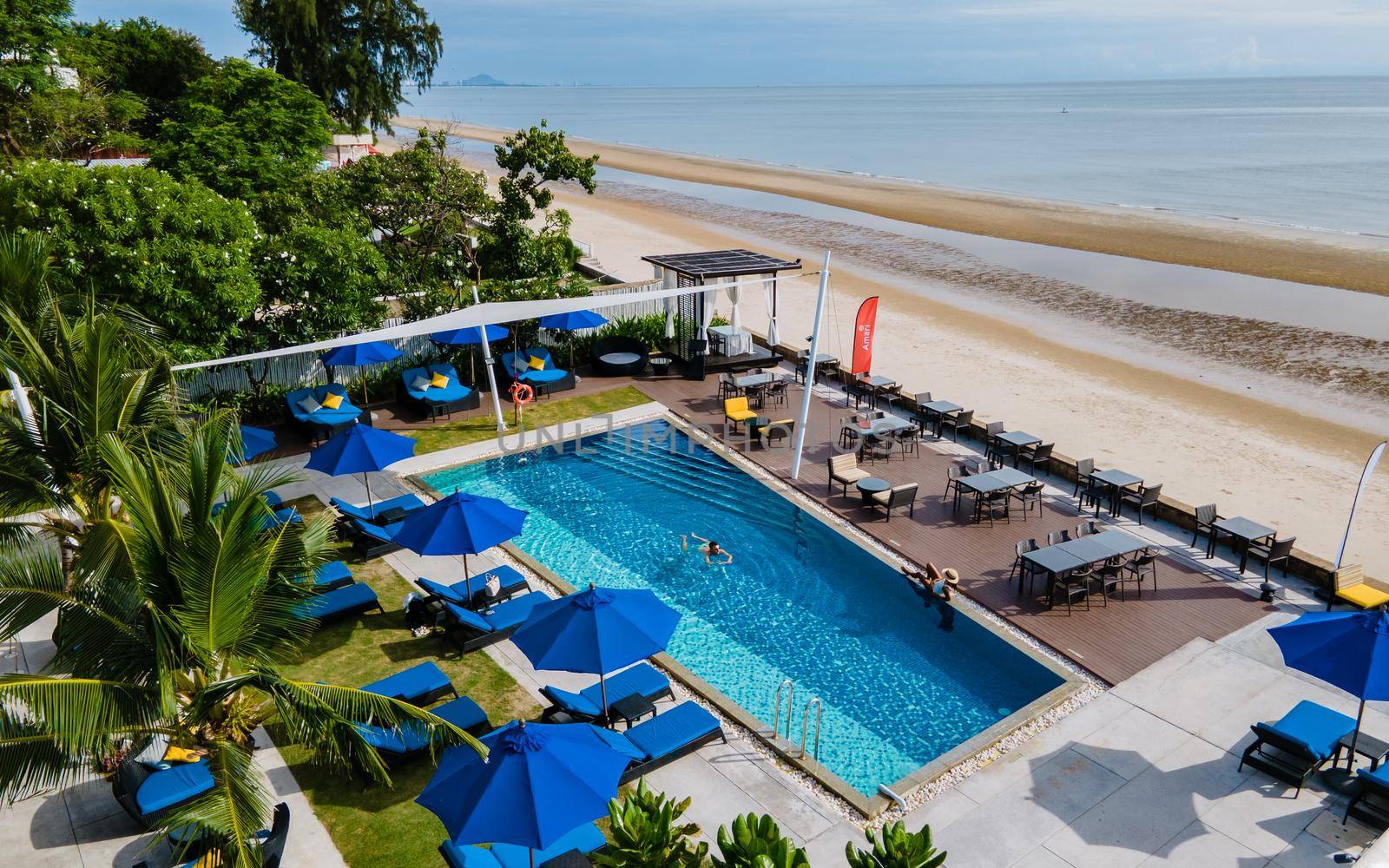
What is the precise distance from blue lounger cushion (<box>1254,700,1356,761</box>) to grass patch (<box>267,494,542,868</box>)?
323 inches

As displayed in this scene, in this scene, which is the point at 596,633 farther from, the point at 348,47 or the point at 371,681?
the point at 348,47

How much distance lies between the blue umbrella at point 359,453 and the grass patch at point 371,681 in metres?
1.39

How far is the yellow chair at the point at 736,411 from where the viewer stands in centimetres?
2034

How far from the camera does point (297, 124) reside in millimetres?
39188

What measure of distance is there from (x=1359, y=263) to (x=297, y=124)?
1896 inches

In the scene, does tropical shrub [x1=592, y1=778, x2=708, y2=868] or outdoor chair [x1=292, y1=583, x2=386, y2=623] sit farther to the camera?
outdoor chair [x1=292, y1=583, x2=386, y2=623]

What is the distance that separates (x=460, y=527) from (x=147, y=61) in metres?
53.9

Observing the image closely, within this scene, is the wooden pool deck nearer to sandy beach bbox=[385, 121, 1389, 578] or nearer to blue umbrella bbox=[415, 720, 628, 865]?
sandy beach bbox=[385, 121, 1389, 578]

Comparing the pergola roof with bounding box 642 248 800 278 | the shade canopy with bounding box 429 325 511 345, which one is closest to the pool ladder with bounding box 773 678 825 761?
the shade canopy with bounding box 429 325 511 345

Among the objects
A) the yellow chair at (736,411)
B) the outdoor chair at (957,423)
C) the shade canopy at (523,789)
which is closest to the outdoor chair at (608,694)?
the shade canopy at (523,789)

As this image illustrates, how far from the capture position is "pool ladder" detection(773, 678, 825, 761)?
10.4 meters

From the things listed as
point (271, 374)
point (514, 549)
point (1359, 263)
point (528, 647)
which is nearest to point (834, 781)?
point (528, 647)

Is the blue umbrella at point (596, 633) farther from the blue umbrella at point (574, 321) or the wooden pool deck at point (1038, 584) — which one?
the blue umbrella at point (574, 321)

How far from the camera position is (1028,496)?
57.0ft
